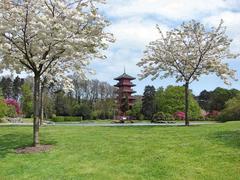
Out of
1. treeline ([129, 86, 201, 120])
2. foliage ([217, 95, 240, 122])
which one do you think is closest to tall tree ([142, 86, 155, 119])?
treeline ([129, 86, 201, 120])

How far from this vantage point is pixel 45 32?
1455 centimetres

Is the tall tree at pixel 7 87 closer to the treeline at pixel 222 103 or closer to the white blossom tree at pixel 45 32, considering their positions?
the treeline at pixel 222 103

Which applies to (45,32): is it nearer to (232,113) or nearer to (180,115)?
(232,113)

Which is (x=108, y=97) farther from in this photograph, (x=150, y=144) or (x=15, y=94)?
(x=150, y=144)

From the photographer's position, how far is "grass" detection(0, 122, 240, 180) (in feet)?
36.9

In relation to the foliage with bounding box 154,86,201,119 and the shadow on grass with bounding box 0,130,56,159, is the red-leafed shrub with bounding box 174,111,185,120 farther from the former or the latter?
the shadow on grass with bounding box 0,130,56,159

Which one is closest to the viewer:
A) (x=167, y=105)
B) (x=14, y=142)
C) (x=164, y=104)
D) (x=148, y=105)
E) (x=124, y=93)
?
(x=14, y=142)

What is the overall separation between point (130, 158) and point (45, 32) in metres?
5.33

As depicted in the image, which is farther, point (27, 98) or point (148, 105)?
point (148, 105)

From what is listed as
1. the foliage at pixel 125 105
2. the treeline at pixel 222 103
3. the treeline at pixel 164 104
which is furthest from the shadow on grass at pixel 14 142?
the foliage at pixel 125 105

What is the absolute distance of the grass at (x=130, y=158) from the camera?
36.9 ft

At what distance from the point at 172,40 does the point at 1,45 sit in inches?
562

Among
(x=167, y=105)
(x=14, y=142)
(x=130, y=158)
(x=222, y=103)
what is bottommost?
(x=130, y=158)

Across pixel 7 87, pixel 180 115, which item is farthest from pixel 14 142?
pixel 7 87
